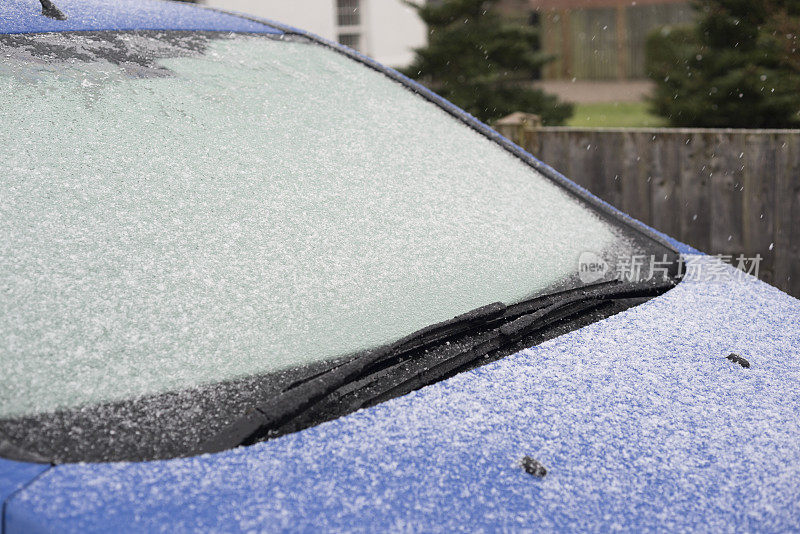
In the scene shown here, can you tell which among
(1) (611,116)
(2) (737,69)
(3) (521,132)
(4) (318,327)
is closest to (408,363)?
(4) (318,327)

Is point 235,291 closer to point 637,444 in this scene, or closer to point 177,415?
point 177,415

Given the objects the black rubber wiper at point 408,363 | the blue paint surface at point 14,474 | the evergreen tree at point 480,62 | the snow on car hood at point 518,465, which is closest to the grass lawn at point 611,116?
the evergreen tree at point 480,62

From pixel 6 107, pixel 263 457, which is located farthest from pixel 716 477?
pixel 6 107

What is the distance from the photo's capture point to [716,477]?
1373 mm

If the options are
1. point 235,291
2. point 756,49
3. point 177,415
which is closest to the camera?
point 177,415

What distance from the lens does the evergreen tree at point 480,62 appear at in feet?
35.5

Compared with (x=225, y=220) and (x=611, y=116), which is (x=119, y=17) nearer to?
(x=225, y=220)

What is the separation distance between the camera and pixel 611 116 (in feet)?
59.7

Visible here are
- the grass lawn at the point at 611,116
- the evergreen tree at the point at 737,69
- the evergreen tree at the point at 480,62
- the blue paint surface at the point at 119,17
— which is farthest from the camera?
the grass lawn at the point at 611,116

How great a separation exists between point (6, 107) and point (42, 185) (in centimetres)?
24

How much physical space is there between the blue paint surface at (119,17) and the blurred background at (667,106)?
3356mm

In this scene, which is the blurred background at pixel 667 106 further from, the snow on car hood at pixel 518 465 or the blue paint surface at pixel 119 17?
the snow on car hood at pixel 518 465

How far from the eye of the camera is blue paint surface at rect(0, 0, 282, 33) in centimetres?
199

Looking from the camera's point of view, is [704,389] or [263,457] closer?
[263,457]
